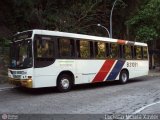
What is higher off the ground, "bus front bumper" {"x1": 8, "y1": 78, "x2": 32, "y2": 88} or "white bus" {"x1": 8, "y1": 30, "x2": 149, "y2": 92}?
"white bus" {"x1": 8, "y1": 30, "x2": 149, "y2": 92}

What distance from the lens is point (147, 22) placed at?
131ft

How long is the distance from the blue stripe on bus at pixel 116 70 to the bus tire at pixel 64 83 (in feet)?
12.1

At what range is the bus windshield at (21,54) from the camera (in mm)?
16516

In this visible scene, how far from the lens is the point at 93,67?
65.2 ft

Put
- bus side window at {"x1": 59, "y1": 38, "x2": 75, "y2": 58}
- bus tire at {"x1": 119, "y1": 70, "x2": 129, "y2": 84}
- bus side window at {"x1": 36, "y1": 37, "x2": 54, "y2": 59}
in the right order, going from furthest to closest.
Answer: bus tire at {"x1": 119, "y1": 70, "x2": 129, "y2": 84} < bus side window at {"x1": 59, "y1": 38, "x2": 75, "y2": 58} < bus side window at {"x1": 36, "y1": 37, "x2": 54, "y2": 59}

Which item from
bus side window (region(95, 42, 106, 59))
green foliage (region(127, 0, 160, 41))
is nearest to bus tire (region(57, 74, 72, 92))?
bus side window (region(95, 42, 106, 59))

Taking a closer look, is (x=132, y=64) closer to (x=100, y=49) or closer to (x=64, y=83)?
(x=100, y=49)

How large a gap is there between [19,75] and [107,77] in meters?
6.07

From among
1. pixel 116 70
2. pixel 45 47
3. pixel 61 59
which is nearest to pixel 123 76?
pixel 116 70

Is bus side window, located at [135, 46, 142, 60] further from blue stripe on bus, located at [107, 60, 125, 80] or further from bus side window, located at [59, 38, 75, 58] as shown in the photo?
bus side window, located at [59, 38, 75, 58]

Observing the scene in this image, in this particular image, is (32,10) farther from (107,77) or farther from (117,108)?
(117,108)

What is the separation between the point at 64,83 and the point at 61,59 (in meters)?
1.16

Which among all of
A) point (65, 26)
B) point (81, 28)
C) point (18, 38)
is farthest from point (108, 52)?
point (81, 28)

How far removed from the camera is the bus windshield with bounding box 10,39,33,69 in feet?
54.2
